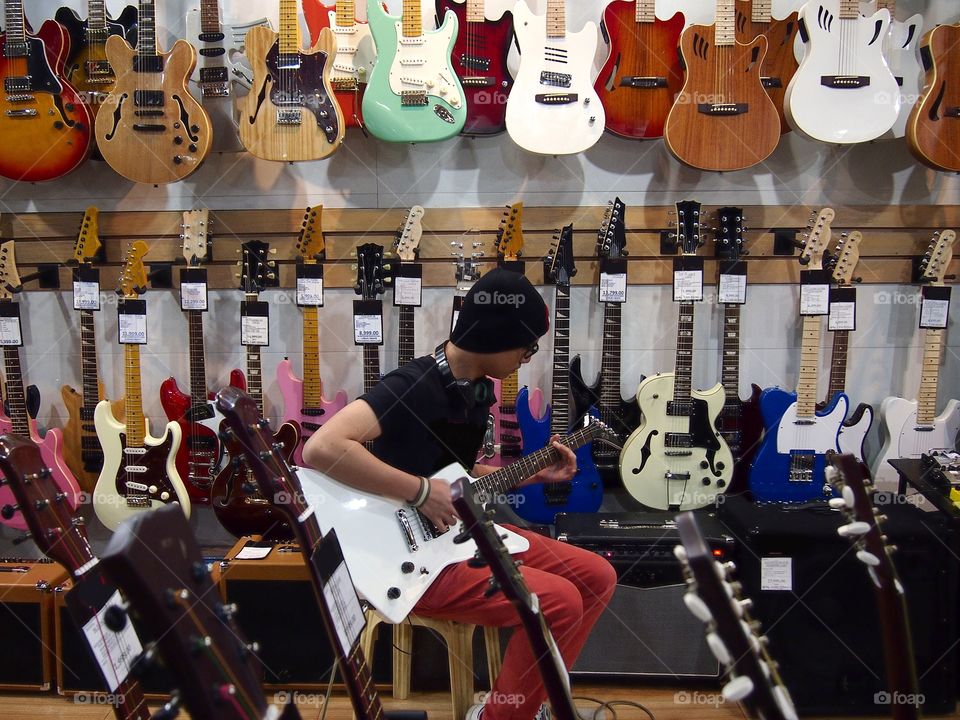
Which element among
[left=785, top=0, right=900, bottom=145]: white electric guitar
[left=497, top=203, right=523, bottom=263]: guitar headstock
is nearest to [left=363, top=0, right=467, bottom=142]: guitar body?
[left=497, top=203, right=523, bottom=263]: guitar headstock

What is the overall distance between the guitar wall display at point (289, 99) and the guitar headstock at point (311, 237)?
0.23 m

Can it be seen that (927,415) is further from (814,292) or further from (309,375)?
(309,375)

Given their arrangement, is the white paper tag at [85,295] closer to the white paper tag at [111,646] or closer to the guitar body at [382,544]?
the guitar body at [382,544]

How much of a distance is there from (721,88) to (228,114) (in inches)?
75.9

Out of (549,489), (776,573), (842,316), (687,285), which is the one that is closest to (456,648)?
(549,489)

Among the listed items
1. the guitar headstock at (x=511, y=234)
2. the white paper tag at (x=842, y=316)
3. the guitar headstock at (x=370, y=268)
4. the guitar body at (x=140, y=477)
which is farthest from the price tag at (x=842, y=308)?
the guitar body at (x=140, y=477)

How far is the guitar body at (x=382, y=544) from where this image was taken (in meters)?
1.88

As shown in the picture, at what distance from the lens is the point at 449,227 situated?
3039 mm

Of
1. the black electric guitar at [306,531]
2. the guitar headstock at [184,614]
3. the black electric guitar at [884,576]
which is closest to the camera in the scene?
the guitar headstock at [184,614]

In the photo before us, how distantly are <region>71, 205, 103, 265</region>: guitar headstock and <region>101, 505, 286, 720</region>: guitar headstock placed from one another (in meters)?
2.26

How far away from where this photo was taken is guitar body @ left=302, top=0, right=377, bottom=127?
2820mm

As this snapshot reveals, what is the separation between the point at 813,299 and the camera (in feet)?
9.52

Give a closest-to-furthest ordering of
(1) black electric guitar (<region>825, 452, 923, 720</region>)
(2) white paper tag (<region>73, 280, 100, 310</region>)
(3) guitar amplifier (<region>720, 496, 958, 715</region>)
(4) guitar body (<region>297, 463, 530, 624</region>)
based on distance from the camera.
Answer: (1) black electric guitar (<region>825, 452, 923, 720</region>), (4) guitar body (<region>297, 463, 530, 624</region>), (3) guitar amplifier (<region>720, 496, 958, 715</region>), (2) white paper tag (<region>73, 280, 100, 310</region>)

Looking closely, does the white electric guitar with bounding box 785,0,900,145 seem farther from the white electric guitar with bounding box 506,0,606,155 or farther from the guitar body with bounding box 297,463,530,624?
the guitar body with bounding box 297,463,530,624
